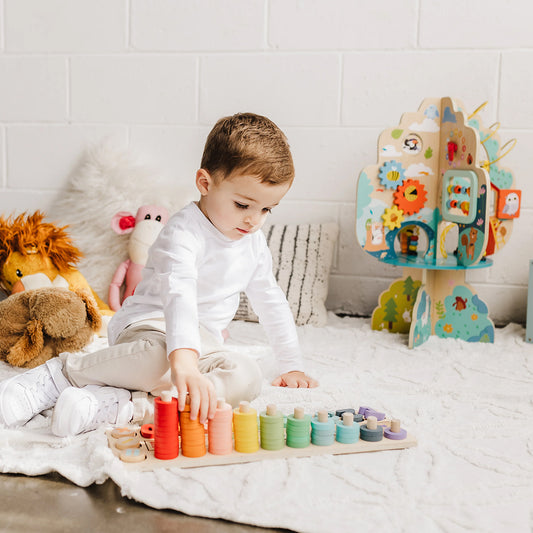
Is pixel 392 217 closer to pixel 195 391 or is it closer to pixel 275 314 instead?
pixel 275 314

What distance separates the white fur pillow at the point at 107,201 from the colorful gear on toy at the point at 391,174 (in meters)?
0.56

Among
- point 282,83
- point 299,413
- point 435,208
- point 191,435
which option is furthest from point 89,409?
point 282,83

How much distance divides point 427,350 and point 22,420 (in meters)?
0.96

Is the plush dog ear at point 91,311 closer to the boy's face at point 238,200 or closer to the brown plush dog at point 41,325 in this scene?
the brown plush dog at point 41,325

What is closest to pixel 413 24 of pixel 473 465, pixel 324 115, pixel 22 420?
pixel 324 115

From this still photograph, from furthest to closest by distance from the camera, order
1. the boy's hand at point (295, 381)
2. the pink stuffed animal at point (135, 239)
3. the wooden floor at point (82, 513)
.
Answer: the pink stuffed animal at point (135, 239) → the boy's hand at point (295, 381) → the wooden floor at point (82, 513)

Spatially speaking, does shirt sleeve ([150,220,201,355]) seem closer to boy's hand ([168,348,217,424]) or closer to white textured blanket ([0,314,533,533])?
boy's hand ([168,348,217,424])

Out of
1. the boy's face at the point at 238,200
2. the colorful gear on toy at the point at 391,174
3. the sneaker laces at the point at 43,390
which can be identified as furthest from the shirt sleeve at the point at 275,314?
the colorful gear on toy at the point at 391,174

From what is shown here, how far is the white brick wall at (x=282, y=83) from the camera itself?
1886 mm

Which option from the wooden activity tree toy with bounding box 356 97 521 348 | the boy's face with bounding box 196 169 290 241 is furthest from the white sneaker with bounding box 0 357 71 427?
the wooden activity tree toy with bounding box 356 97 521 348

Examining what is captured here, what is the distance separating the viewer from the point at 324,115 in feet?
6.49

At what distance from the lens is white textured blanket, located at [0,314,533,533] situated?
2.73ft

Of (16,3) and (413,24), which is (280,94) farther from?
(16,3)

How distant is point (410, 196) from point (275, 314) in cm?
62
